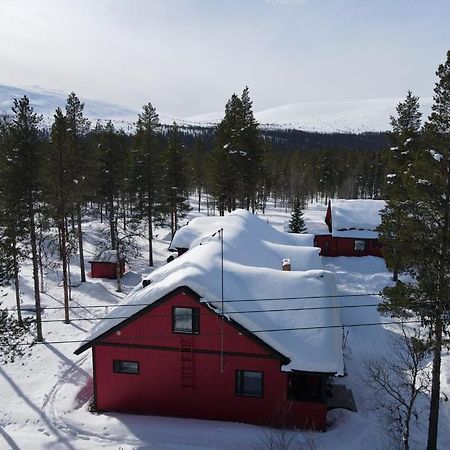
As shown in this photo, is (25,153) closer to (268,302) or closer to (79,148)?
(79,148)

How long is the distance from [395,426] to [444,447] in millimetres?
1731

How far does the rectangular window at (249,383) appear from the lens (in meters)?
17.1

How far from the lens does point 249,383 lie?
1723cm

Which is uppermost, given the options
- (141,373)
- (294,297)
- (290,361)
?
(294,297)

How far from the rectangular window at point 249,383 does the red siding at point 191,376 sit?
20 centimetres

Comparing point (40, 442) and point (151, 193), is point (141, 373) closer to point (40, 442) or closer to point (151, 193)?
point (40, 442)

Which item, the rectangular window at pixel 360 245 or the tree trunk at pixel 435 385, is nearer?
the tree trunk at pixel 435 385

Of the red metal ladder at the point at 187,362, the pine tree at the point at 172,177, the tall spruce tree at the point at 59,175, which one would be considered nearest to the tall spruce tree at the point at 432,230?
the red metal ladder at the point at 187,362

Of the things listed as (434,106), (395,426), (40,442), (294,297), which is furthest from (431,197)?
(40,442)

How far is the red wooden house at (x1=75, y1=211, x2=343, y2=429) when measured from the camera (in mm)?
16594

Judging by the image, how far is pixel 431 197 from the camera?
1374cm

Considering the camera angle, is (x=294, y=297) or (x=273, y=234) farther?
(x=273, y=234)

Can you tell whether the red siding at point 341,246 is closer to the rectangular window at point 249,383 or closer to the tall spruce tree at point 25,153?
the tall spruce tree at point 25,153

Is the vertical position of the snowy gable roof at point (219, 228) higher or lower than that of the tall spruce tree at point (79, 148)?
lower
